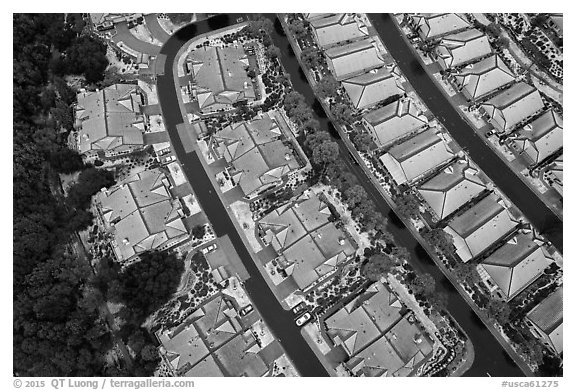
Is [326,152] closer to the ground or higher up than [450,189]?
higher up

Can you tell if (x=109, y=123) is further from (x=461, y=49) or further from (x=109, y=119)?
(x=461, y=49)

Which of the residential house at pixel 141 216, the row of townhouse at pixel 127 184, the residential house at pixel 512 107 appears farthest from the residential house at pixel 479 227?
the row of townhouse at pixel 127 184

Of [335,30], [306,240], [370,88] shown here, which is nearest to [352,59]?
[370,88]

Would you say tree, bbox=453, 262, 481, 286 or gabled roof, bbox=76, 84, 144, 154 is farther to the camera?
gabled roof, bbox=76, 84, 144, 154

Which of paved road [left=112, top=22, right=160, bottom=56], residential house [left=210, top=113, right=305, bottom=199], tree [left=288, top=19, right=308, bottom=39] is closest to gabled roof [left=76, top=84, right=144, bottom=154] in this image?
paved road [left=112, top=22, right=160, bottom=56]

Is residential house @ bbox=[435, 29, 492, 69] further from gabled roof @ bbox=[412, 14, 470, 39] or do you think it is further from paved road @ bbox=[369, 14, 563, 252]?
paved road @ bbox=[369, 14, 563, 252]
